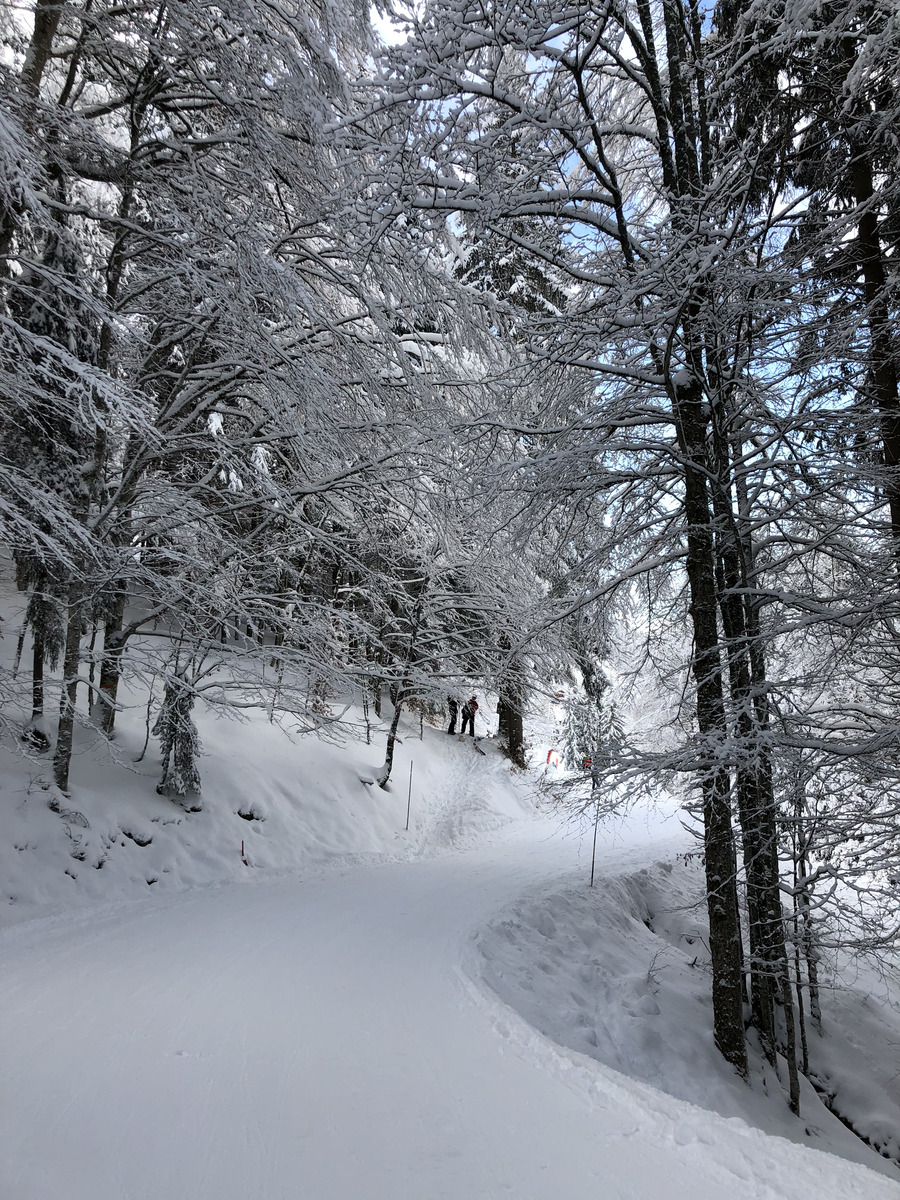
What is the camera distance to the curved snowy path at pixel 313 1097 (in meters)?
2.83

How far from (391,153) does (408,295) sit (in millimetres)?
3164

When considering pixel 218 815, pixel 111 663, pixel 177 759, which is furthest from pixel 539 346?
pixel 218 815

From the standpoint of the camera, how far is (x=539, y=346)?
217 inches

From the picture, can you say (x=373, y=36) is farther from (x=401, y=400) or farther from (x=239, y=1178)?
(x=239, y=1178)

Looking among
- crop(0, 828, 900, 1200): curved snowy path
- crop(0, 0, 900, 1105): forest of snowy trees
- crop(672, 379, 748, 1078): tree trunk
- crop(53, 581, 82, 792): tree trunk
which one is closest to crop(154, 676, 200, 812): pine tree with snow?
crop(0, 0, 900, 1105): forest of snowy trees

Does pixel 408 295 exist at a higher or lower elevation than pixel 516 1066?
higher

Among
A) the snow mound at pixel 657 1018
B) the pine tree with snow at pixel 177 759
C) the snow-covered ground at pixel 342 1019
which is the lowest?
the snow mound at pixel 657 1018

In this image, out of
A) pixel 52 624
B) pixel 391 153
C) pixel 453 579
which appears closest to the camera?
pixel 391 153

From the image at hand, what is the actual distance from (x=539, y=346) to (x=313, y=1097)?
5.50 meters

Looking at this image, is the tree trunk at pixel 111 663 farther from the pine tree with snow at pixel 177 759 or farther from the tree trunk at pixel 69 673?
the pine tree with snow at pixel 177 759

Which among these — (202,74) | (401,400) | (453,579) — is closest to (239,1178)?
(401,400)

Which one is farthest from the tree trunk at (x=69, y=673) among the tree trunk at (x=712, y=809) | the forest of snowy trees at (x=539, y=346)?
the tree trunk at (x=712, y=809)

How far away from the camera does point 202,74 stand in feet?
22.1

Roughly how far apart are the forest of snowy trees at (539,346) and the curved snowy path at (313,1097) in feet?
7.27
